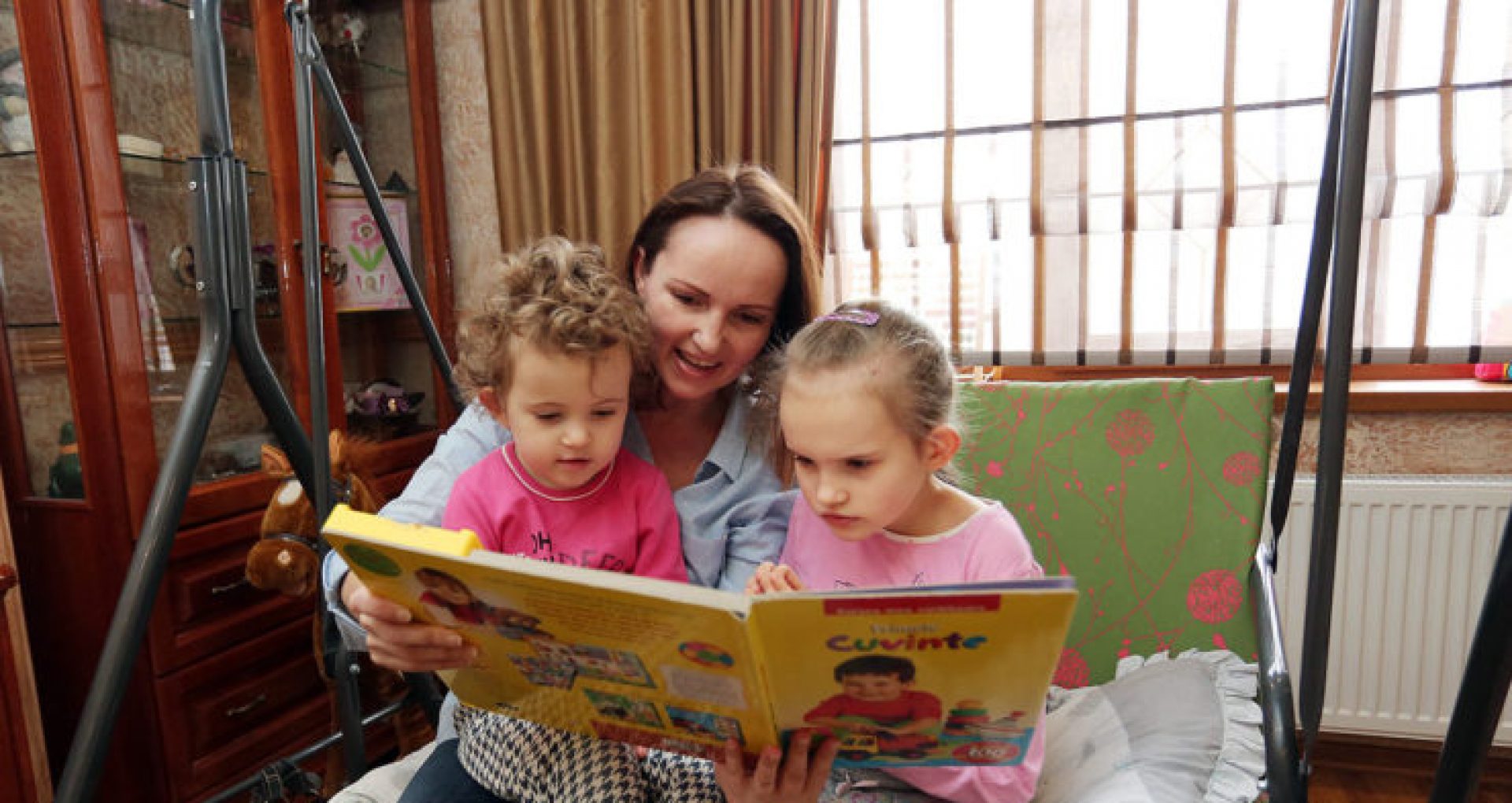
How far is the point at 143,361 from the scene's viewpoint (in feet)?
5.82

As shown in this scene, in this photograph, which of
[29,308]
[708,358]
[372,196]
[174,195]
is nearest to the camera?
[708,358]

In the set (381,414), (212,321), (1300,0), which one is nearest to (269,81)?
(381,414)

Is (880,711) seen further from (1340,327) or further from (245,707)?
(245,707)

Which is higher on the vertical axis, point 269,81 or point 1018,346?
point 269,81

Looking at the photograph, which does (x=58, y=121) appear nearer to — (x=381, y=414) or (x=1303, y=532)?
(x=381, y=414)

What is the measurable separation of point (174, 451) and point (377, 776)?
0.47m

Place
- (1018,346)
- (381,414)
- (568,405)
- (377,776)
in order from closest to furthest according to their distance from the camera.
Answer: (568,405), (377,776), (1018,346), (381,414)

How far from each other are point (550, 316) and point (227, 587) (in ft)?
4.40

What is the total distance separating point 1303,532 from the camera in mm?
1966

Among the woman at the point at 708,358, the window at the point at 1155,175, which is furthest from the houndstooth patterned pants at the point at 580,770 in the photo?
the window at the point at 1155,175

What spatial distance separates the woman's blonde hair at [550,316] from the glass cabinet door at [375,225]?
4.20ft

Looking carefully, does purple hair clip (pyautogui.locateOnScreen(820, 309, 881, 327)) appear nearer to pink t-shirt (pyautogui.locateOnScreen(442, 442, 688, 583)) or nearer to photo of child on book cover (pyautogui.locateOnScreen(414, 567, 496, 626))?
pink t-shirt (pyautogui.locateOnScreen(442, 442, 688, 583))

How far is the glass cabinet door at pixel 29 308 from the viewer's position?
5.39 feet

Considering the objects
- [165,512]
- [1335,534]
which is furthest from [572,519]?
[1335,534]
